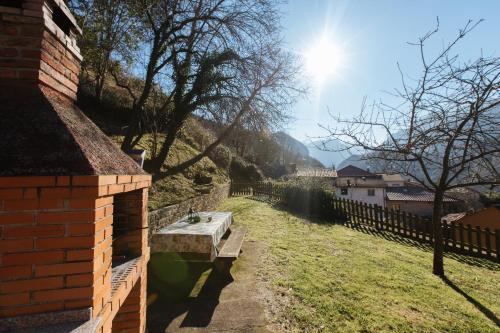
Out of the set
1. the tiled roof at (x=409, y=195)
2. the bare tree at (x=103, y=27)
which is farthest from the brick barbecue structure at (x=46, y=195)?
the tiled roof at (x=409, y=195)

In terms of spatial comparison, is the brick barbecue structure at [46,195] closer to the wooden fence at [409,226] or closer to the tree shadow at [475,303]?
the tree shadow at [475,303]

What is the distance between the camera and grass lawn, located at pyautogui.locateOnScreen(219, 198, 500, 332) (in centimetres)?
408

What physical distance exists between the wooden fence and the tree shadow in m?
3.90

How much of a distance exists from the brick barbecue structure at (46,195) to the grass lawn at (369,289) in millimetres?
2840

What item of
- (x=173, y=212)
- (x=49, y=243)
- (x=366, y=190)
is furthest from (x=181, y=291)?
(x=366, y=190)

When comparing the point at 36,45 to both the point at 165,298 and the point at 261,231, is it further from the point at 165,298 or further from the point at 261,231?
the point at 261,231

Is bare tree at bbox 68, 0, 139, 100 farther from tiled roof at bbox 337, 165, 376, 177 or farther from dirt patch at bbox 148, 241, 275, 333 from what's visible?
tiled roof at bbox 337, 165, 376, 177

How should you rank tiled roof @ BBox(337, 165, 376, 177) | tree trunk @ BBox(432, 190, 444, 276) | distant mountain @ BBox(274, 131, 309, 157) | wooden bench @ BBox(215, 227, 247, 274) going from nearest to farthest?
wooden bench @ BBox(215, 227, 247, 274) < tree trunk @ BBox(432, 190, 444, 276) < distant mountain @ BBox(274, 131, 309, 157) < tiled roof @ BBox(337, 165, 376, 177)

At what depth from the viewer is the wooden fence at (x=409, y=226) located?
29.0 feet

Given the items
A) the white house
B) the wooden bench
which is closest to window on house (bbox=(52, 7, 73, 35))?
the wooden bench

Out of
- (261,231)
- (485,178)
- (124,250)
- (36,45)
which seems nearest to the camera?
(36,45)

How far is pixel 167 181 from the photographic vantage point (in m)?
10.9

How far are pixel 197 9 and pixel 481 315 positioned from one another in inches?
471

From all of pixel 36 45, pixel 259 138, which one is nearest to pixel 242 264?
pixel 36 45
